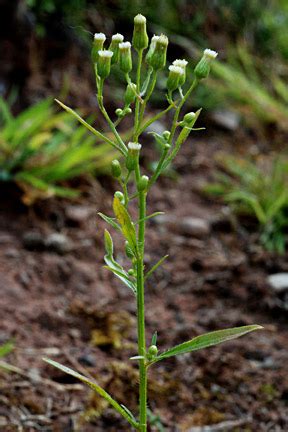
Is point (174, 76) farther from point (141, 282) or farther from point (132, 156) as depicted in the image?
point (141, 282)

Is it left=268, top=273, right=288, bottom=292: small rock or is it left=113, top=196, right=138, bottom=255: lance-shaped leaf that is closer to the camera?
left=113, top=196, right=138, bottom=255: lance-shaped leaf

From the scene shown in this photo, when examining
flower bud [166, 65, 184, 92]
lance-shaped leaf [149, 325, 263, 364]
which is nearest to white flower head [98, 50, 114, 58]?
flower bud [166, 65, 184, 92]

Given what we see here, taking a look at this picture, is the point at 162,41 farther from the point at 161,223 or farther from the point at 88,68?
the point at 88,68

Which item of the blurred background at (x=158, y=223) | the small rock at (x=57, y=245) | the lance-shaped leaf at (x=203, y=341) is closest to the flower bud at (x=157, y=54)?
the lance-shaped leaf at (x=203, y=341)

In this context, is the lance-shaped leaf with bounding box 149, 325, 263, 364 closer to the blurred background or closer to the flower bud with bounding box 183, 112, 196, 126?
the flower bud with bounding box 183, 112, 196, 126

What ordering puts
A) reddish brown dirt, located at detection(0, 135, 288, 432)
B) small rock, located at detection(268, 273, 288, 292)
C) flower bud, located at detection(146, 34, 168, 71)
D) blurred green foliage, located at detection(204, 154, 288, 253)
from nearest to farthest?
flower bud, located at detection(146, 34, 168, 71)
reddish brown dirt, located at detection(0, 135, 288, 432)
small rock, located at detection(268, 273, 288, 292)
blurred green foliage, located at detection(204, 154, 288, 253)

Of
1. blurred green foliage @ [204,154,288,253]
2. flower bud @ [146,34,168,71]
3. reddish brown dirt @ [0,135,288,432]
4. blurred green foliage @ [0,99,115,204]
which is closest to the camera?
flower bud @ [146,34,168,71]
